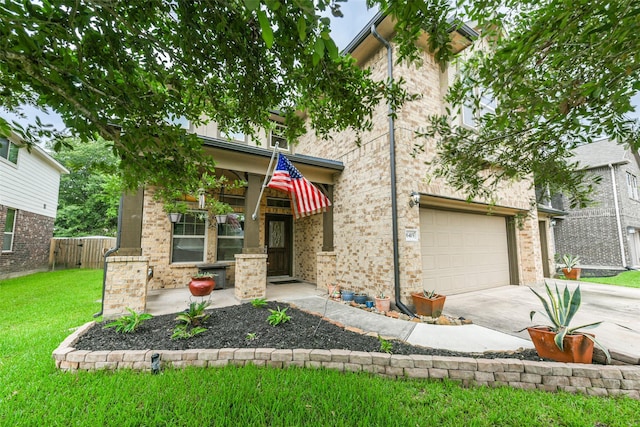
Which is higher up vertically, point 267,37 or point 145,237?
point 267,37

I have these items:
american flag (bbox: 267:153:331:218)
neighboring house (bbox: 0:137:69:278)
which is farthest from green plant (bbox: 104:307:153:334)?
neighboring house (bbox: 0:137:69:278)

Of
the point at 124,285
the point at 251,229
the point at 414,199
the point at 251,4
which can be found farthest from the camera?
the point at 251,229

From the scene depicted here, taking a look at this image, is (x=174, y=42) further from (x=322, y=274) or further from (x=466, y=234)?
(x=466, y=234)

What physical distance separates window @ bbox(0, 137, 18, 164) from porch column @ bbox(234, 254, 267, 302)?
33.5ft

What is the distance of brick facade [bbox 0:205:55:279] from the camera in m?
9.14

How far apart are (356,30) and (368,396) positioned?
23.9 ft

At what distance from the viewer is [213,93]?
2.97 meters

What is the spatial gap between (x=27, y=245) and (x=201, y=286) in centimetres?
1065

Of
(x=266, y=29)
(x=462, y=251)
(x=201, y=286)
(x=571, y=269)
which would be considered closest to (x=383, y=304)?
(x=462, y=251)

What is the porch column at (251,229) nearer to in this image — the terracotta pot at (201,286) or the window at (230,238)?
the terracotta pot at (201,286)

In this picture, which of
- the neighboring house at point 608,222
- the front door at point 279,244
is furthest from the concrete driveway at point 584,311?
the neighboring house at point 608,222

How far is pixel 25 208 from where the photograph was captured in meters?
10.2

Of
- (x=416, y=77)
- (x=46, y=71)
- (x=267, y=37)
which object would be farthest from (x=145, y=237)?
(x=416, y=77)

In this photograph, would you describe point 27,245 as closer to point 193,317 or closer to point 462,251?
point 193,317
